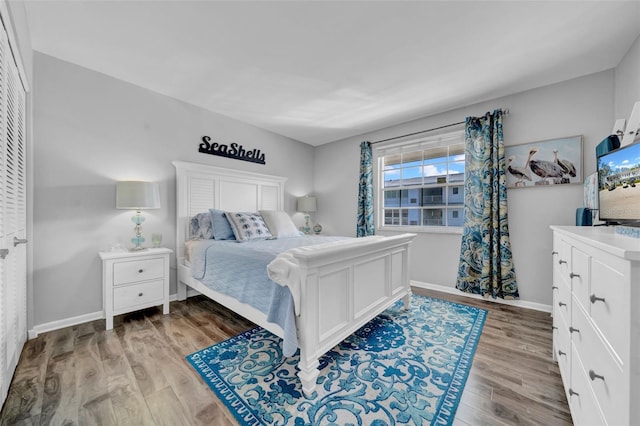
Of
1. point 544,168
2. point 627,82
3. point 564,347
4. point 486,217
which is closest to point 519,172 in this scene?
point 544,168

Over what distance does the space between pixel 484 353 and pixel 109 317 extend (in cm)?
323

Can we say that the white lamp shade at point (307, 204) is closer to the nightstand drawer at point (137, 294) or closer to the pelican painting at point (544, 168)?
the nightstand drawer at point (137, 294)

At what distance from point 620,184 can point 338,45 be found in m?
2.00

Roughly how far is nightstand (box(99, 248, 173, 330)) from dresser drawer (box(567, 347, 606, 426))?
3141 millimetres

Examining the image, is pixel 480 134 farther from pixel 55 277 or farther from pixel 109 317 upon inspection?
pixel 55 277

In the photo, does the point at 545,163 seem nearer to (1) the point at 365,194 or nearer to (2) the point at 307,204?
(1) the point at 365,194

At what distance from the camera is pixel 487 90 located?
2807 mm

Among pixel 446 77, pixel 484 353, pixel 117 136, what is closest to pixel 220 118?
pixel 117 136

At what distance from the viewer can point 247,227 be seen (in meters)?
2.95

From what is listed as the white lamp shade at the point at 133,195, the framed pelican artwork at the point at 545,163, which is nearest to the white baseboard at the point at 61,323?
the white lamp shade at the point at 133,195

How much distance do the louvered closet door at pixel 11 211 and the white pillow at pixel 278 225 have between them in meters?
2.09

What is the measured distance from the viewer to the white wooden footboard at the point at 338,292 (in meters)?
1.51

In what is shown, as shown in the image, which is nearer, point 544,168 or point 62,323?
point 62,323

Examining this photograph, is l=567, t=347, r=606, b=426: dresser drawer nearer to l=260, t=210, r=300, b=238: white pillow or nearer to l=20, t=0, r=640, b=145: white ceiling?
l=20, t=0, r=640, b=145: white ceiling
